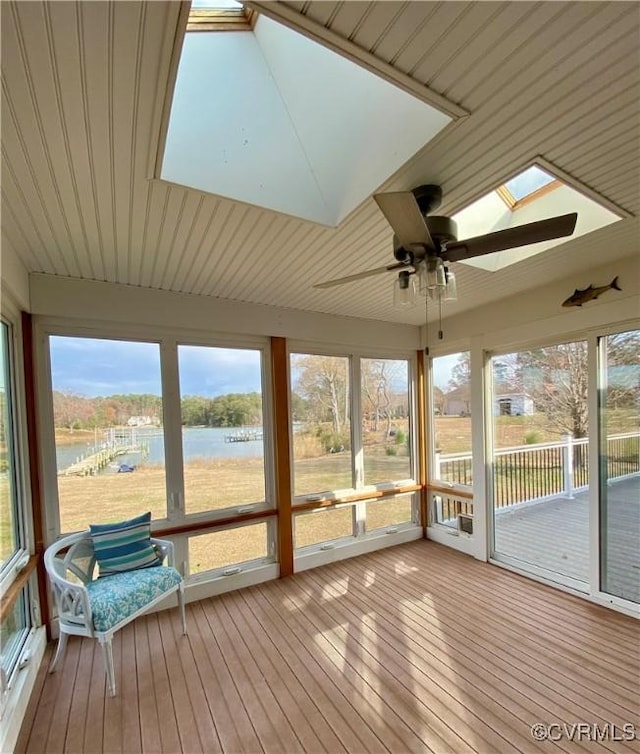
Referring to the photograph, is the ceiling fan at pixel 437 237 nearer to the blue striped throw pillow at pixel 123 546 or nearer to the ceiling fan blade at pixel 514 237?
the ceiling fan blade at pixel 514 237

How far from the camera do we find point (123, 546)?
8.73 feet

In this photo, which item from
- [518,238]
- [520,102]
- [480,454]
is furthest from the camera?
[480,454]

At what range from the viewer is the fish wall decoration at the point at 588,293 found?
2.76 meters

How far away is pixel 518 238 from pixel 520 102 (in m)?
0.52

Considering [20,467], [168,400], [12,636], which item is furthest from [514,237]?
[12,636]

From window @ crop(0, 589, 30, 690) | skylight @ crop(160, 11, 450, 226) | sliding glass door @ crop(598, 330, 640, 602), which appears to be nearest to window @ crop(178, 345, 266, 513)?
window @ crop(0, 589, 30, 690)

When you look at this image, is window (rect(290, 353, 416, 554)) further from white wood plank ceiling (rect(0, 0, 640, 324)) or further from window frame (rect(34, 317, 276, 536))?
white wood plank ceiling (rect(0, 0, 640, 324))

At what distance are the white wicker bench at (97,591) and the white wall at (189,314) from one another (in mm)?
1724

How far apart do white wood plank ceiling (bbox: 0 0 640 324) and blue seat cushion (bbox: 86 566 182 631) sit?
2.21 metres

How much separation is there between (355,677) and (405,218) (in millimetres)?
2583

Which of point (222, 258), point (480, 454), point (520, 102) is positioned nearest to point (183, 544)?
point (222, 258)

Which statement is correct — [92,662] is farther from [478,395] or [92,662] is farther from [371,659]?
[478,395]

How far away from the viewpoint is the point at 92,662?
2.41m

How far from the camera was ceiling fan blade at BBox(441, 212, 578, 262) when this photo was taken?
152cm
